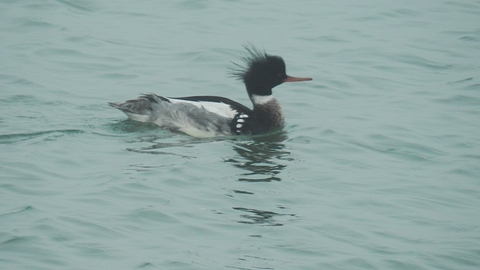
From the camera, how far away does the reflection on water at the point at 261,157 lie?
11336mm

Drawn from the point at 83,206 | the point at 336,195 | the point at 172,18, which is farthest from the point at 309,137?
the point at 172,18

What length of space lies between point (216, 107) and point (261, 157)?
5.01ft

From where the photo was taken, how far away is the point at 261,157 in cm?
1230

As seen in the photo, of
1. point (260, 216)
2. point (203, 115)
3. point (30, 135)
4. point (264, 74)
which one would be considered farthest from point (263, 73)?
point (260, 216)

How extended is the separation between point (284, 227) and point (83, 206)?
2.12 metres

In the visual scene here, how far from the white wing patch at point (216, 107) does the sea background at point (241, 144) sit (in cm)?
43

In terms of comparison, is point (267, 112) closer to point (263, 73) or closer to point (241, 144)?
point (263, 73)

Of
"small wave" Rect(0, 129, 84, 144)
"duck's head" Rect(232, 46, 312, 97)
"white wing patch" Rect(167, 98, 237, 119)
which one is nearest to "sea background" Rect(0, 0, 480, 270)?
"small wave" Rect(0, 129, 84, 144)

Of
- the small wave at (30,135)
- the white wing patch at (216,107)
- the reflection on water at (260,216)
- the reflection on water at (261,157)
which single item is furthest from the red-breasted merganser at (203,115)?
the reflection on water at (260,216)

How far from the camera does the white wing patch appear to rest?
13359mm

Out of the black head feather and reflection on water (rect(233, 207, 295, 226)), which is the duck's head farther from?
reflection on water (rect(233, 207, 295, 226))

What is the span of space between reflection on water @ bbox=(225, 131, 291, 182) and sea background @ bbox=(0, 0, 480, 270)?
0.04m

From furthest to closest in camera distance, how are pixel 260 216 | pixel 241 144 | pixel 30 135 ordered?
pixel 241 144 < pixel 30 135 < pixel 260 216

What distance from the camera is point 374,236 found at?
373 inches
